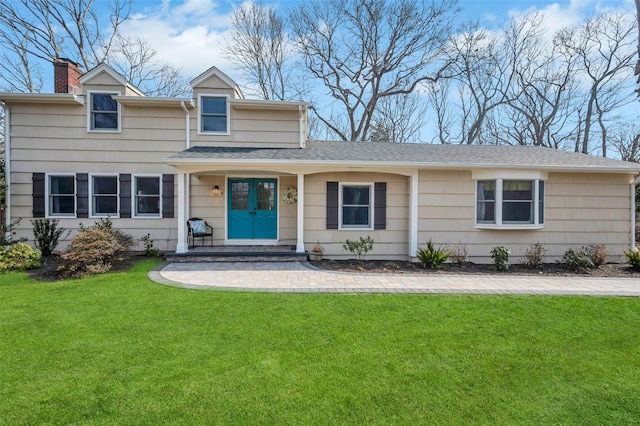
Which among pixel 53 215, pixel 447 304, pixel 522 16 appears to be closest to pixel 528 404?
pixel 447 304

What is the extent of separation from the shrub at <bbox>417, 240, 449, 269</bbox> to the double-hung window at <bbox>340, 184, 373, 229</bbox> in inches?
68.7

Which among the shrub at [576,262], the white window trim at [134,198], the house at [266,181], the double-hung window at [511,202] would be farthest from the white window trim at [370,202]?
the white window trim at [134,198]

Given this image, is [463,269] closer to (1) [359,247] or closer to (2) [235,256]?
(1) [359,247]

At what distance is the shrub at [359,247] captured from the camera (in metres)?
8.43

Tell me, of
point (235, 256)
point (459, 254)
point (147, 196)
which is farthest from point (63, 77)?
point (459, 254)

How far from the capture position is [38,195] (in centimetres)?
922

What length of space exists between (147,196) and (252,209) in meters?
3.20

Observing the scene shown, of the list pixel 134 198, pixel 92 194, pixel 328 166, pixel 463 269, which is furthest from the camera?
pixel 134 198

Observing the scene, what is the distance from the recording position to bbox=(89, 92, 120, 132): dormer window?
9508 mm

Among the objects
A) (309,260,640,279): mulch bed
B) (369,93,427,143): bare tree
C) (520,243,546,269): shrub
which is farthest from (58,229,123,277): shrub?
(369,93,427,143): bare tree

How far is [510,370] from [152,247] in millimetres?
9464

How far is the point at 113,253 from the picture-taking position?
752 centimetres

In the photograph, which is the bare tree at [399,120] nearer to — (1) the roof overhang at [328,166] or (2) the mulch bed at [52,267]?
(1) the roof overhang at [328,166]

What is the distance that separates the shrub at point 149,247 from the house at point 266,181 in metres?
0.17
